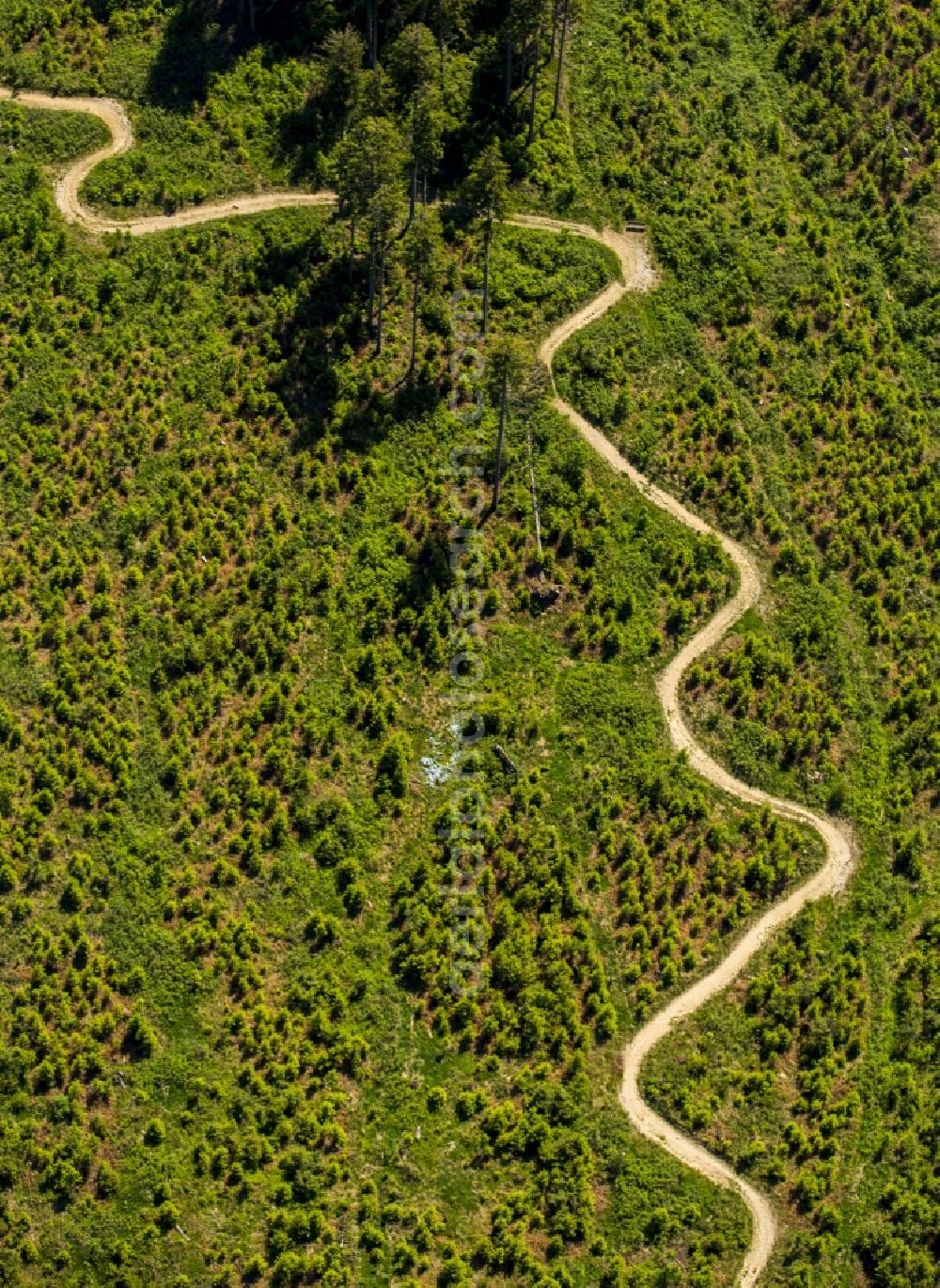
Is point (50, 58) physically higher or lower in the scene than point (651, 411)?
higher

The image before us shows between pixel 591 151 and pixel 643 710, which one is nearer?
pixel 643 710

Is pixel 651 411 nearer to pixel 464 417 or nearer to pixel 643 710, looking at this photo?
pixel 464 417

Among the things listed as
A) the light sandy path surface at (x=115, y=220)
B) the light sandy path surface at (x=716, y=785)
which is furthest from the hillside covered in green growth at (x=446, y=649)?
the light sandy path surface at (x=115, y=220)

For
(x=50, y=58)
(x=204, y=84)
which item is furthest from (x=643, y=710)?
(x=50, y=58)

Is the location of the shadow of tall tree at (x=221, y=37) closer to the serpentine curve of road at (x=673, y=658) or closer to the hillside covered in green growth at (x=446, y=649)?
the hillside covered in green growth at (x=446, y=649)

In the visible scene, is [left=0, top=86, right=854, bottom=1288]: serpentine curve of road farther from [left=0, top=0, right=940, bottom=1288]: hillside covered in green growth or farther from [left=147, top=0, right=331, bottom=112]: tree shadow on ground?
[left=147, top=0, right=331, bottom=112]: tree shadow on ground
